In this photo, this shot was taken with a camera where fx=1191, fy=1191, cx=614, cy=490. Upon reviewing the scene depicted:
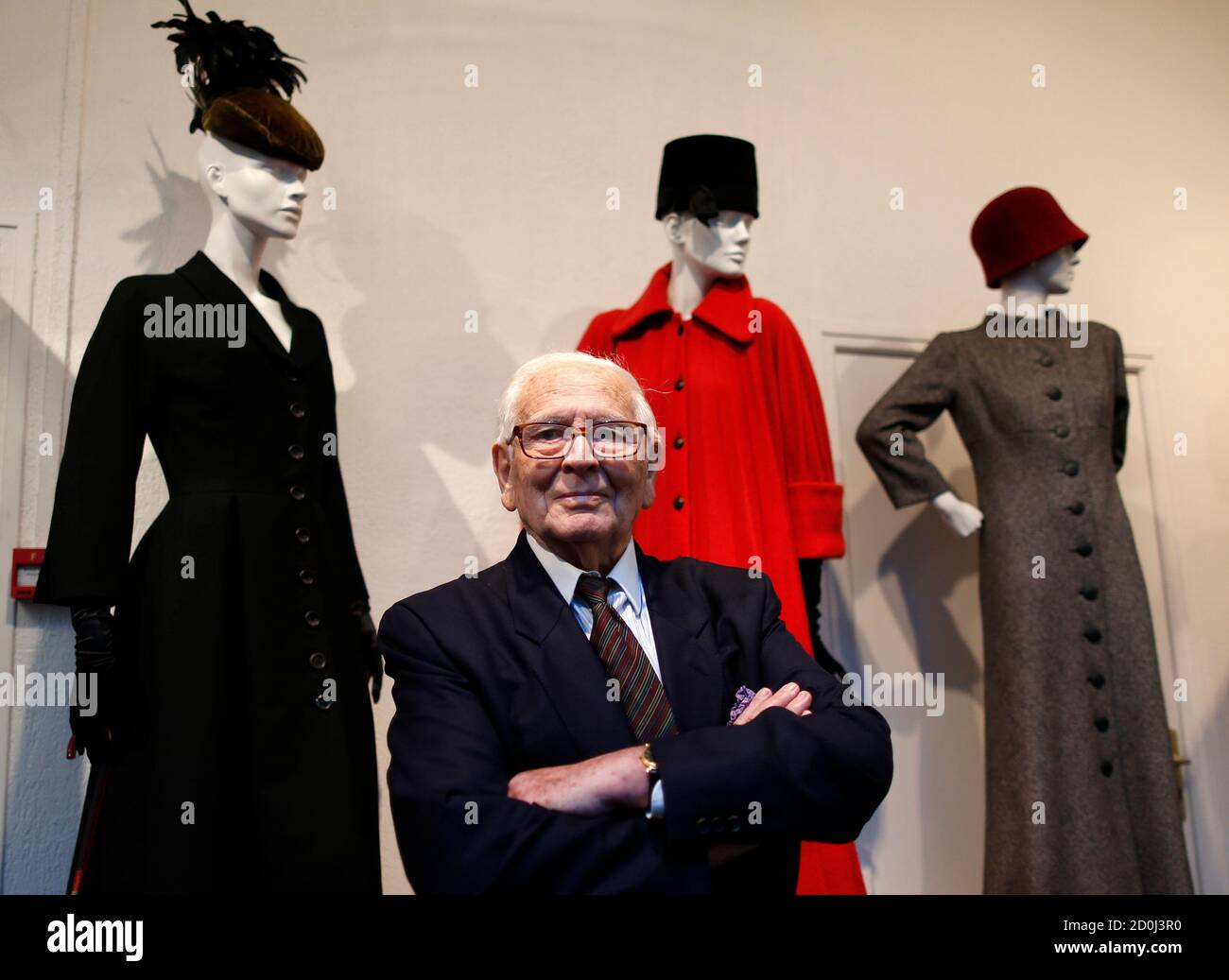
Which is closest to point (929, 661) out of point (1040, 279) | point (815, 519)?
point (815, 519)

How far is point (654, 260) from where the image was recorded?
11.0 ft

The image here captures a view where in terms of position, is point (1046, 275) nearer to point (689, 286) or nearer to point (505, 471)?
point (689, 286)

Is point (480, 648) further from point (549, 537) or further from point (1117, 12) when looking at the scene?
point (1117, 12)

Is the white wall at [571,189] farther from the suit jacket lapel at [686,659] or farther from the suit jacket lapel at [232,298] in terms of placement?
the suit jacket lapel at [686,659]

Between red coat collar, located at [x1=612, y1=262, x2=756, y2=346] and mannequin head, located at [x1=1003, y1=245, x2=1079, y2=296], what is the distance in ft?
2.63

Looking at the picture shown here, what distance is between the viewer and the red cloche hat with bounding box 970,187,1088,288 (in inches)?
120

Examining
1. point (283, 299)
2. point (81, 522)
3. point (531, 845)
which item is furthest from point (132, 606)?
point (531, 845)

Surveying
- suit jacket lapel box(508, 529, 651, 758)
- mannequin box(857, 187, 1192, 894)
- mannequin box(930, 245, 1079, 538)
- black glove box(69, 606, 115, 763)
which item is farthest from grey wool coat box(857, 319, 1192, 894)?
black glove box(69, 606, 115, 763)

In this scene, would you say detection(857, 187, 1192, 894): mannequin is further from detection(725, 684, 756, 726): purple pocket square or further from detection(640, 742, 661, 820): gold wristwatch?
detection(640, 742, 661, 820): gold wristwatch

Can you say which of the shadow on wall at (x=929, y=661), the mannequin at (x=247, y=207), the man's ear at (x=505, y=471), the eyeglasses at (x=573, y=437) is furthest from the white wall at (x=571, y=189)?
the eyeglasses at (x=573, y=437)

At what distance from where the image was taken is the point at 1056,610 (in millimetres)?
2881

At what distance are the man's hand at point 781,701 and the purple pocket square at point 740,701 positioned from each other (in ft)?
0.04

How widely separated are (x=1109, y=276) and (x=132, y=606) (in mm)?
3093

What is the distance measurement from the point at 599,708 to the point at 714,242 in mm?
1468
